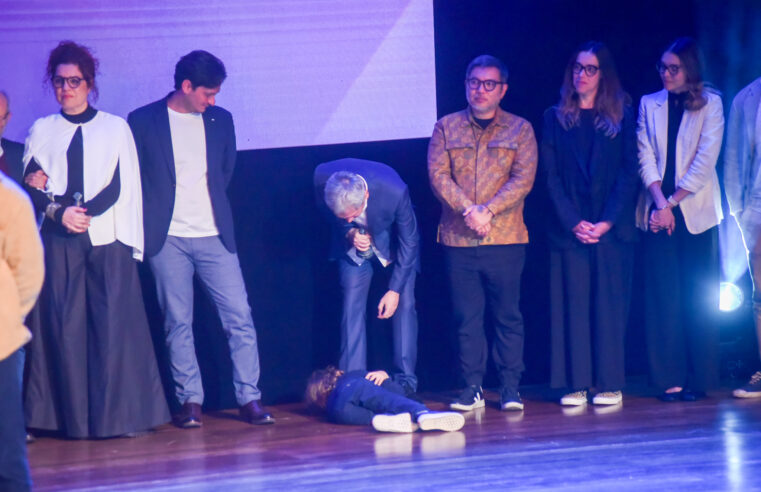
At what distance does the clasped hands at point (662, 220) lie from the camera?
521 cm

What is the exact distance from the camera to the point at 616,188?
5.18 meters

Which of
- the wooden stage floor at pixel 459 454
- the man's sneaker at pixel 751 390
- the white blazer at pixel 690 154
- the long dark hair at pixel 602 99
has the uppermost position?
the long dark hair at pixel 602 99

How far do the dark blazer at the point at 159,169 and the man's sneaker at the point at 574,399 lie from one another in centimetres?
181

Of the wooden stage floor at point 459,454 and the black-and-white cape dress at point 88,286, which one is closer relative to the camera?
the wooden stage floor at point 459,454

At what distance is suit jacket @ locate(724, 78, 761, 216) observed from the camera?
5.22 m

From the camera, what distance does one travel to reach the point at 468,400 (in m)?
5.19

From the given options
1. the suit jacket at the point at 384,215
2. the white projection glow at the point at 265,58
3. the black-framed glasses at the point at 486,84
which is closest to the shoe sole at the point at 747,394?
the suit jacket at the point at 384,215

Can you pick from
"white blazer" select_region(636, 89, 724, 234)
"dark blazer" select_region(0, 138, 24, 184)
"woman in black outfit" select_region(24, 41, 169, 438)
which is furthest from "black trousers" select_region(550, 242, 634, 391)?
"dark blazer" select_region(0, 138, 24, 184)

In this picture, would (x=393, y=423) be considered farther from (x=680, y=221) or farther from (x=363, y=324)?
(x=680, y=221)

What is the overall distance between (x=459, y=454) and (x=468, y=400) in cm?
96

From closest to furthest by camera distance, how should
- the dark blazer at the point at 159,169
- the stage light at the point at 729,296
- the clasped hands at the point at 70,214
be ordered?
the clasped hands at the point at 70,214, the dark blazer at the point at 159,169, the stage light at the point at 729,296

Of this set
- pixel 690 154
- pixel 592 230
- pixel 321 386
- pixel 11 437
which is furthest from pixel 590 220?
pixel 11 437

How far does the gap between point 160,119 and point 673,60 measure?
244 cm

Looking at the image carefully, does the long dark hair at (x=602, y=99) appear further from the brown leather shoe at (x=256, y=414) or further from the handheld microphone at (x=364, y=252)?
the brown leather shoe at (x=256, y=414)
